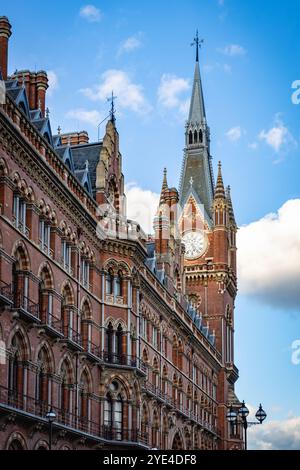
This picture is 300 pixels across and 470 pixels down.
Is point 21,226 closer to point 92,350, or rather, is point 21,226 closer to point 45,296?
point 45,296

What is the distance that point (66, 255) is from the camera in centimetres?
5444

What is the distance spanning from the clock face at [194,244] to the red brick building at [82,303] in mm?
20498

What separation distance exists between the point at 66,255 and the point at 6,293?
1053 centimetres

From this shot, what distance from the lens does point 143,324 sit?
6862 cm

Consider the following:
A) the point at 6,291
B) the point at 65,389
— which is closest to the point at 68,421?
the point at 65,389

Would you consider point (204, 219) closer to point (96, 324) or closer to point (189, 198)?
point (189, 198)

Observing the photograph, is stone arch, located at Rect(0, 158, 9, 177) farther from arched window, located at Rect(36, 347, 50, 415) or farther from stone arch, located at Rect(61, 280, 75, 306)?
stone arch, located at Rect(61, 280, 75, 306)

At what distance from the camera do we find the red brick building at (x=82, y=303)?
4603 cm

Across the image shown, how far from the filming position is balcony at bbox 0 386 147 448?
44.2m

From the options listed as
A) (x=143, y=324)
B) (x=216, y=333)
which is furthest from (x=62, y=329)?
(x=216, y=333)

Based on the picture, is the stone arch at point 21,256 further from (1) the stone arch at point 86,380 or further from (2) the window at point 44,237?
(1) the stone arch at point 86,380

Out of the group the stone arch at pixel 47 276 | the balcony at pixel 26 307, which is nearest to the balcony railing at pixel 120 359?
the stone arch at pixel 47 276
